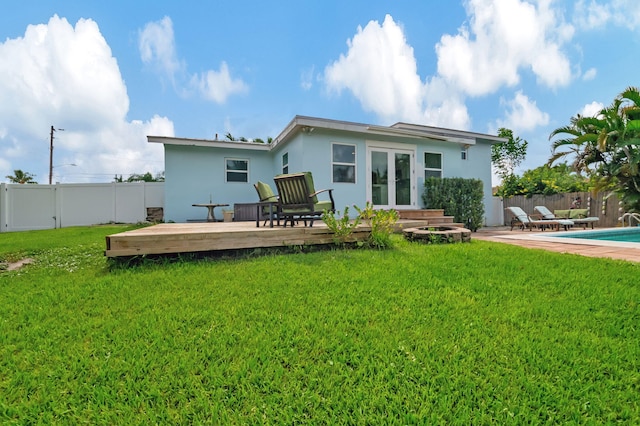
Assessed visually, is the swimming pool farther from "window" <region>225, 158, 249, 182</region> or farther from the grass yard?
"window" <region>225, 158, 249, 182</region>

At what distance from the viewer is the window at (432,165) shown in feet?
32.6

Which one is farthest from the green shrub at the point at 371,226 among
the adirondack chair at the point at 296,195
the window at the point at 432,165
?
the window at the point at 432,165

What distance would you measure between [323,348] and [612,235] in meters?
9.15

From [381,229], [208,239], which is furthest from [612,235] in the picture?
[208,239]

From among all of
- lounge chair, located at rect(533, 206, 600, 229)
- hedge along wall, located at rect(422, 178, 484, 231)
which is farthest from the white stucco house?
lounge chair, located at rect(533, 206, 600, 229)

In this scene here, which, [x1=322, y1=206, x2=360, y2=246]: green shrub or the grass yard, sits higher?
[x1=322, y1=206, x2=360, y2=246]: green shrub

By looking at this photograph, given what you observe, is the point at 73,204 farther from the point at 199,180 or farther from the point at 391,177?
the point at 391,177

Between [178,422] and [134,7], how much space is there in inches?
394

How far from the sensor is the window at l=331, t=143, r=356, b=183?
28.5 ft

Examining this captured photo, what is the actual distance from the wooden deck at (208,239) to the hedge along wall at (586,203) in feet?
37.6

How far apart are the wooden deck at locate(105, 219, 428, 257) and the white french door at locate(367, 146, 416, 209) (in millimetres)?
4530

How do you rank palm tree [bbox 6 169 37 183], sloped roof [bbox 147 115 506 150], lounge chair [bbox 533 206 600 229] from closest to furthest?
sloped roof [bbox 147 115 506 150]
lounge chair [bbox 533 206 600 229]
palm tree [bbox 6 169 37 183]

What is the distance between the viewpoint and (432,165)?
1006 cm

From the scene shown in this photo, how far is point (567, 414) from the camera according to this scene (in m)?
1.40
